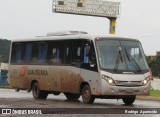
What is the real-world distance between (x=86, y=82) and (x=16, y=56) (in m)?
6.57

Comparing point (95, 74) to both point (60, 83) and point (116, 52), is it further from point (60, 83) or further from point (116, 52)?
point (60, 83)

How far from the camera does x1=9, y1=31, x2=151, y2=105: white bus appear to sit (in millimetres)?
21141

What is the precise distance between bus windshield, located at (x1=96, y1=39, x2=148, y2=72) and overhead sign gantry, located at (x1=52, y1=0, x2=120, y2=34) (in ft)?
172

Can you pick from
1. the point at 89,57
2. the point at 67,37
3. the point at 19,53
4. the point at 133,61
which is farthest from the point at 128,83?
the point at 19,53

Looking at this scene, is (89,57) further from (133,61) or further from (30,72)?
(30,72)

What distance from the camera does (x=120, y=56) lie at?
21.8m

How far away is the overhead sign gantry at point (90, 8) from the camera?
259 feet

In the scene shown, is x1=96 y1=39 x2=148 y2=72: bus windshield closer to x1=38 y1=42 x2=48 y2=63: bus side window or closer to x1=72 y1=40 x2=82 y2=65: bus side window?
x1=72 y1=40 x2=82 y2=65: bus side window

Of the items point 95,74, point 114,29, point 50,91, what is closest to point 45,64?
point 50,91

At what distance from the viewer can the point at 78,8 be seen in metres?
80.9

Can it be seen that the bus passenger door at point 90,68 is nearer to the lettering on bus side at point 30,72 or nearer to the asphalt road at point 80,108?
the asphalt road at point 80,108

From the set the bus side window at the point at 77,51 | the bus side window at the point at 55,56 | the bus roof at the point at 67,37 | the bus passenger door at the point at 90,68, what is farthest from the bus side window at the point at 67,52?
the bus passenger door at the point at 90,68

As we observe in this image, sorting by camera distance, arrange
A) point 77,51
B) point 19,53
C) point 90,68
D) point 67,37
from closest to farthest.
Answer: point 90,68
point 77,51
point 67,37
point 19,53

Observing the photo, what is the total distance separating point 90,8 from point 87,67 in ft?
200
